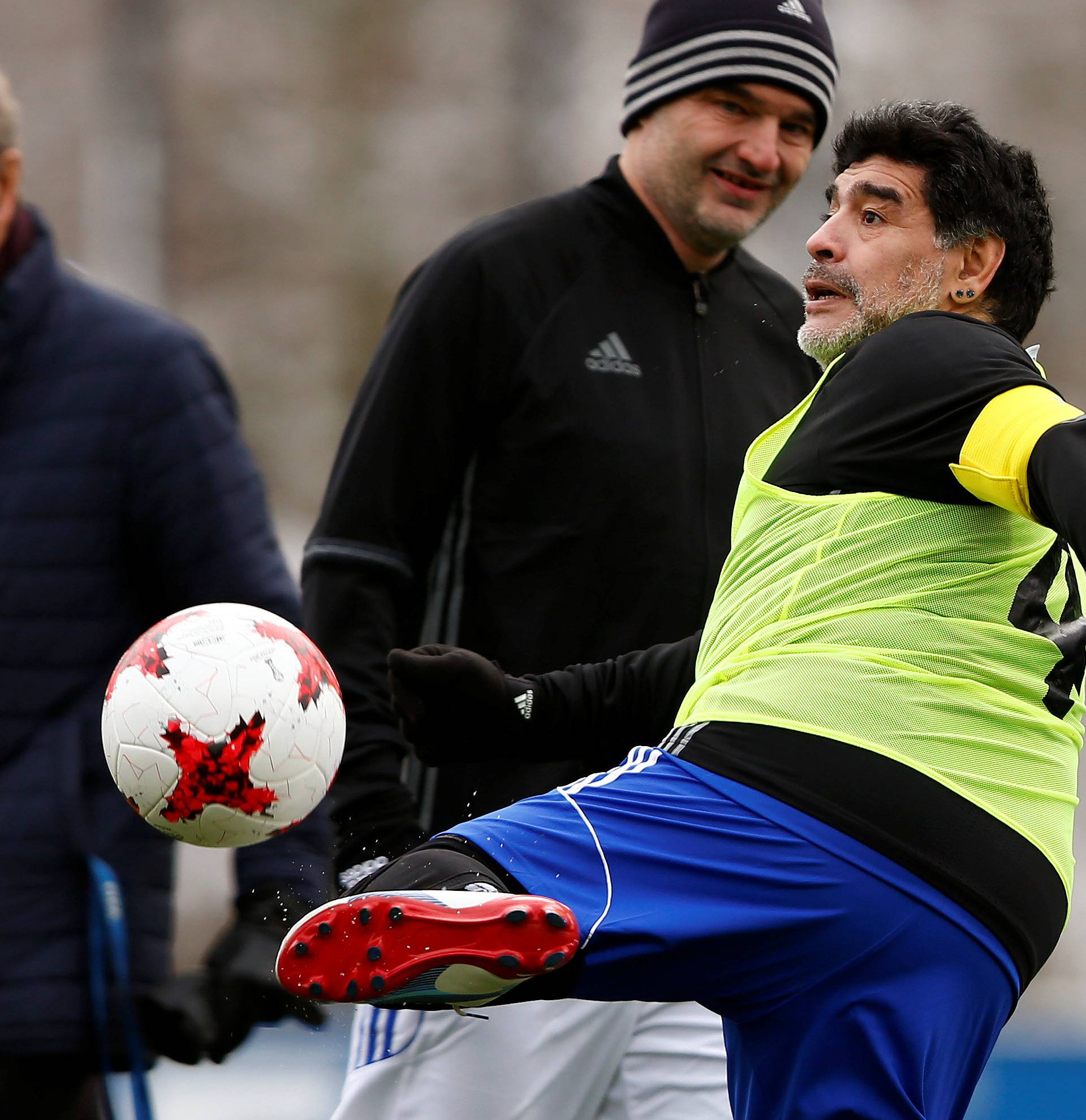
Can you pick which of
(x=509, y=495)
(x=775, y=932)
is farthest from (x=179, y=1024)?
(x=775, y=932)

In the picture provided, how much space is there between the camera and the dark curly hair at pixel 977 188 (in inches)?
142

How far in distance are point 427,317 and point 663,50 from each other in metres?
0.87

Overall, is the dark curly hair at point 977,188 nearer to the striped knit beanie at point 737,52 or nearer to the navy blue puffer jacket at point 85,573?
the striped knit beanie at point 737,52

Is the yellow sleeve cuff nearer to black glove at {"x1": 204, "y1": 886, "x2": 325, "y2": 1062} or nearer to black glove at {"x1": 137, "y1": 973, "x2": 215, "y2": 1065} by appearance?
black glove at {"x1": 204, "y1": 886, "x2": 325, "y2": 1062}

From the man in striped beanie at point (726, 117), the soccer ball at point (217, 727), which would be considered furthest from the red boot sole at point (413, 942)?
the man in striped beanie at point (726, 117)

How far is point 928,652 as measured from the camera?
314 cm

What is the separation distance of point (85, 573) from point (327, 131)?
39.6 feet

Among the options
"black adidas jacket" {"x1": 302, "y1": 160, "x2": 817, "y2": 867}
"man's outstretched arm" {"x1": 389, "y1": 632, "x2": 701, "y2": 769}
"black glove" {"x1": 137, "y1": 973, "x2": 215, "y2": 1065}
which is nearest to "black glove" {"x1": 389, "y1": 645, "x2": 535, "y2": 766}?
"man's outstretched arm" {"x1": 389, "y1": 632, "x2": 701, "y2": 769}

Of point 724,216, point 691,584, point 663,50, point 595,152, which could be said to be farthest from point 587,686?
point 595,152

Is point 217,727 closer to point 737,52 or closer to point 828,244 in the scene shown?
point 828,244

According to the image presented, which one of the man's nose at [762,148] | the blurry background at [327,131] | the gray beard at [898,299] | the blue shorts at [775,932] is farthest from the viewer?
the blurry background at [327,131]

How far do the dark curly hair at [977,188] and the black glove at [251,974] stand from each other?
1701 millimetres

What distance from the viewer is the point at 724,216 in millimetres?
4395

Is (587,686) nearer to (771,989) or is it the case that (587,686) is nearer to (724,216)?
(771,989)
